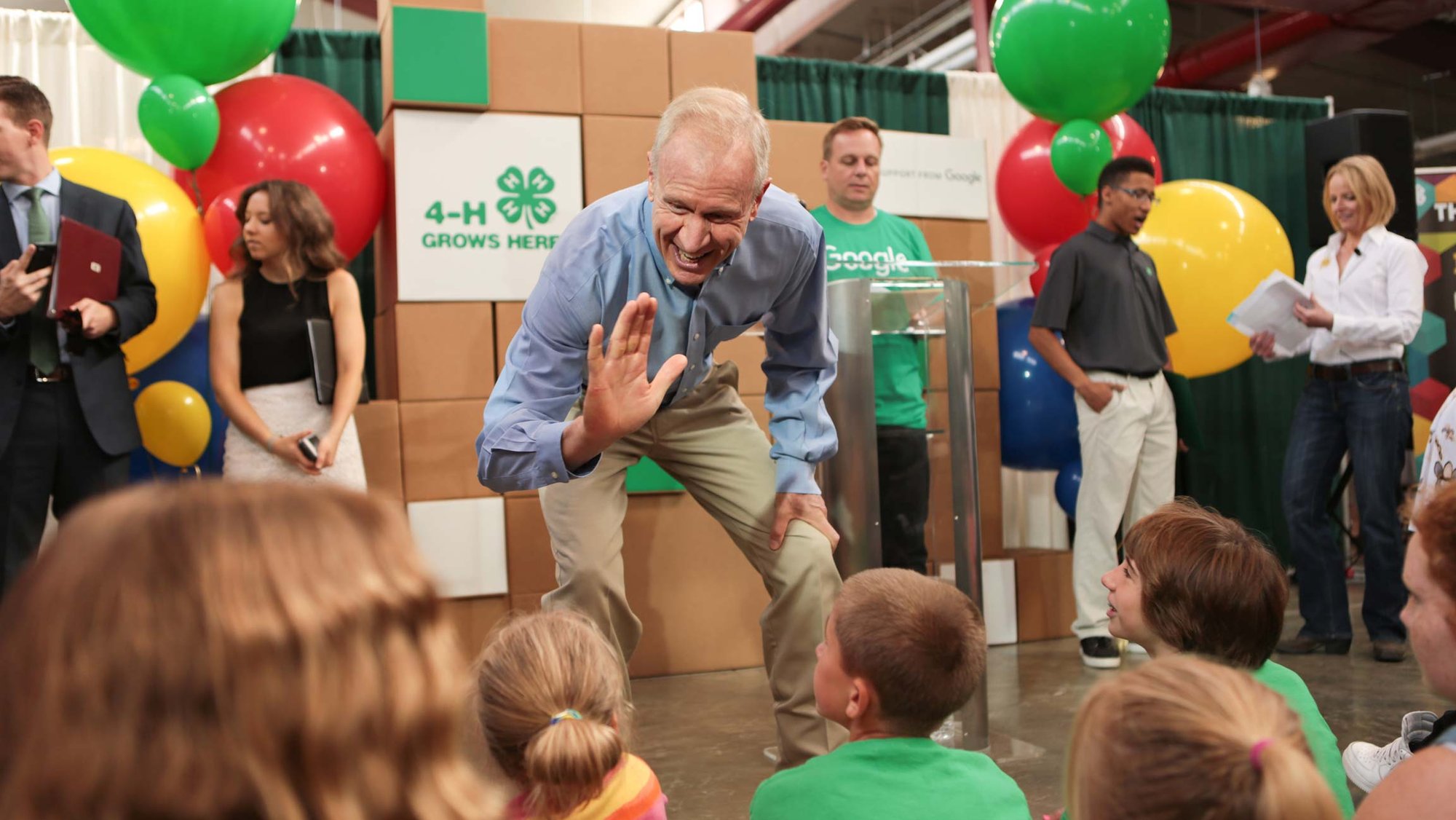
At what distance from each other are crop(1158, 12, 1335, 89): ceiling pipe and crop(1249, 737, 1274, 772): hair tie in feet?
21.1

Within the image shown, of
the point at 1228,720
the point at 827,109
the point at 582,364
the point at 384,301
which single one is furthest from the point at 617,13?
the point at 1228,720

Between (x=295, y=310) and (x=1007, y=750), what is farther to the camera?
(x=295, y=310)

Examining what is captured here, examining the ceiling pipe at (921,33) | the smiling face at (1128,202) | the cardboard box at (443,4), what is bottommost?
the smiling face at (1128,202)

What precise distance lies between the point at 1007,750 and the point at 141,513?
245cm

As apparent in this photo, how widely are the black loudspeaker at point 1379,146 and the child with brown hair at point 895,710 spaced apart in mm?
4230

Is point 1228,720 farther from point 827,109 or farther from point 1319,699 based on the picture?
point 827,109

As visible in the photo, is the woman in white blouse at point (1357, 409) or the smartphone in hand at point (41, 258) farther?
the woman in white blouse at point (1357, 409)

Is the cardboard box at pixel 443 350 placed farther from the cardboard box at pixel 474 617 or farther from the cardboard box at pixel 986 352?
the cardboard box at pixel 986 352

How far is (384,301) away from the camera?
3.95 meters

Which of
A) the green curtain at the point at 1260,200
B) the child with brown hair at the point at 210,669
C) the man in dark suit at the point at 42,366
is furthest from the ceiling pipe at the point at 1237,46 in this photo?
the child with brown hair at the point at 210,669

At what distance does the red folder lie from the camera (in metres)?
2.62

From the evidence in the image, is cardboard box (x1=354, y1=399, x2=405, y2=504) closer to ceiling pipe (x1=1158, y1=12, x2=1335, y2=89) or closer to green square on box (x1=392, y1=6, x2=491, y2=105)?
green square on box (x1=392, y1=6, x2=491, y2=105)

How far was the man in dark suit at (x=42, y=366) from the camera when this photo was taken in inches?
102

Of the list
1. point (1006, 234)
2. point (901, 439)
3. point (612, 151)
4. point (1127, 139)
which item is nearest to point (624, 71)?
point (612, 151)
